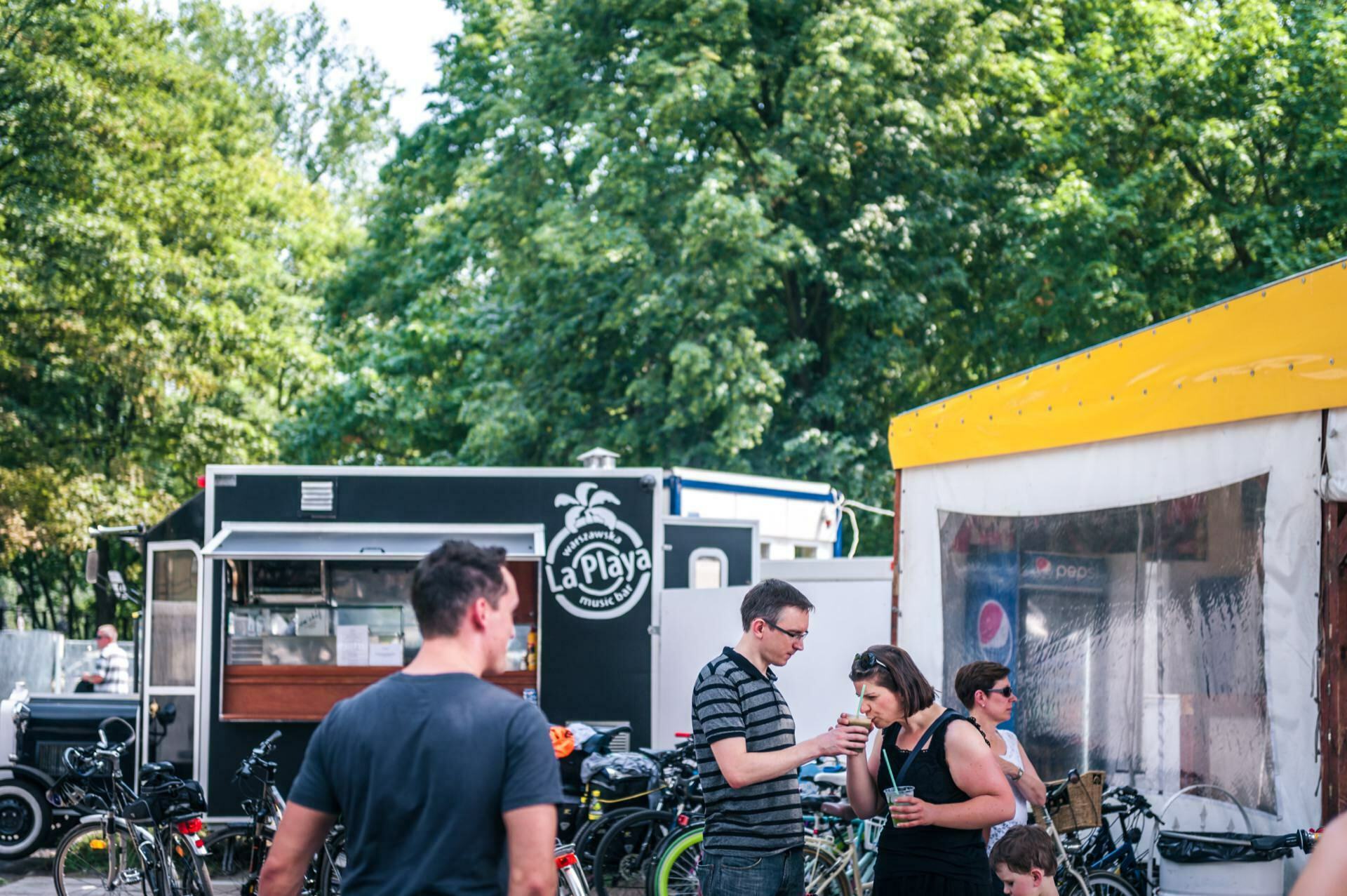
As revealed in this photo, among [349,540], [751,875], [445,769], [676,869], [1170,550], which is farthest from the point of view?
[349,540]

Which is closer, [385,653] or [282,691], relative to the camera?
[282,691]

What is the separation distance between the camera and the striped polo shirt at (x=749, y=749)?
4.60 m

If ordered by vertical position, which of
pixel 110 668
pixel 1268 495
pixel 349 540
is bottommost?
pixel 110 668

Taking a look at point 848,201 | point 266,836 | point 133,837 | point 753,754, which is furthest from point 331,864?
point 848,201

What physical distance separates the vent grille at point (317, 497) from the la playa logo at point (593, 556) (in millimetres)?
1688

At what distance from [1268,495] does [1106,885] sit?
2060mm

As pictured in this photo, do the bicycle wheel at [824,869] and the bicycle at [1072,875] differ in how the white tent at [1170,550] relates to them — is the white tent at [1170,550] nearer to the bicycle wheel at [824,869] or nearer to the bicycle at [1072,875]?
the bicycle at [1072,875]

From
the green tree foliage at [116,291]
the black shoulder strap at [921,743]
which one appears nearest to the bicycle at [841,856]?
the black shoulder strap at [921,743]

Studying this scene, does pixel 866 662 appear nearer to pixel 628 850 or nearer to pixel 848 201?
pixel 628 850

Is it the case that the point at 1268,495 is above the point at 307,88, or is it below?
below

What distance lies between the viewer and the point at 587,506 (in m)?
11.8

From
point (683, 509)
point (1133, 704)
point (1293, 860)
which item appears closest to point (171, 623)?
point (683, 509)

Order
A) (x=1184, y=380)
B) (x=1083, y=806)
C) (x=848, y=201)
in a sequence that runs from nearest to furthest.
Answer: (x=1184, y=380), (x=1083, y=806), (x=848, y=201)

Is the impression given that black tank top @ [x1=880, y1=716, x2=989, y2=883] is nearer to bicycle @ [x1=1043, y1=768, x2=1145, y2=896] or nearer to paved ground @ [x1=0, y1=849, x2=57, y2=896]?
bicycle @ [x1=1043, y1=768, x2=1145, y2=896]
